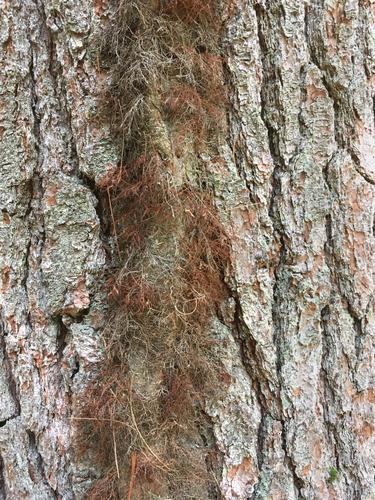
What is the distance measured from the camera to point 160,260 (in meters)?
1.22

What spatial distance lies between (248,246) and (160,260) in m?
0.24

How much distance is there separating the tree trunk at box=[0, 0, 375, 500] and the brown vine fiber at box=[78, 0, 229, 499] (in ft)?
0.14

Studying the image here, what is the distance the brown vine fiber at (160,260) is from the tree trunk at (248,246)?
0.04 m

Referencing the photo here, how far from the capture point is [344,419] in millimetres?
1316

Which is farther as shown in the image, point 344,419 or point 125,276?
point 344,419

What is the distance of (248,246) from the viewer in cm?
126

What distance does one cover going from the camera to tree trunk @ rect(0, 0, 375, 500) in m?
1.21

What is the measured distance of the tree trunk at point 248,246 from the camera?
1209mm

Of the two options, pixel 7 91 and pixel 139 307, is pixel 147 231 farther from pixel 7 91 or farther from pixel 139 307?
pixel 7 91

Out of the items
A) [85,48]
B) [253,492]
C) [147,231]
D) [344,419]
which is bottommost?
[253,492]

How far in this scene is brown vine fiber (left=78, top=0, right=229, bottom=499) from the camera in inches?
46.8

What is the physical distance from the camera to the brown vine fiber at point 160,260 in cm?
119

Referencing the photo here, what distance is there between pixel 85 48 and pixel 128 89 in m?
0.15

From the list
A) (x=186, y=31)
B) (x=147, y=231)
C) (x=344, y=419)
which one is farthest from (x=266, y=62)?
(x=344, y=419)
